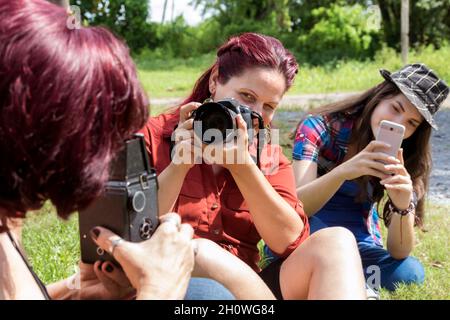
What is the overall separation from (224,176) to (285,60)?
0.44 meters

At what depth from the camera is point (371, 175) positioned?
2695 millimetres

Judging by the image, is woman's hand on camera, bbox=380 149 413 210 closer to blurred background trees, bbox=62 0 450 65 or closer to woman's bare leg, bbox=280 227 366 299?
woman's bare leg, bbox=280 227 366 299

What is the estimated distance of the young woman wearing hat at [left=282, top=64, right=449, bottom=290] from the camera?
276 cm

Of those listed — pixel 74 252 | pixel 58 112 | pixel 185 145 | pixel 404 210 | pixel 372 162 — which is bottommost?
pixel 74 252

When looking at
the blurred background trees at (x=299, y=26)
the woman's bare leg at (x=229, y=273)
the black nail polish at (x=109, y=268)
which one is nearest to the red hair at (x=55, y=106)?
the black nail polish at (x=109, y=268)

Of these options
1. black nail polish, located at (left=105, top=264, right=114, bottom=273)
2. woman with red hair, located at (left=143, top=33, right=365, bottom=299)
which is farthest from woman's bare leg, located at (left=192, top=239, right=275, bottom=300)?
black nail polish, located at (left=105, top=264, right=114, bottom=273)

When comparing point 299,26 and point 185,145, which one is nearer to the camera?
point 185,145

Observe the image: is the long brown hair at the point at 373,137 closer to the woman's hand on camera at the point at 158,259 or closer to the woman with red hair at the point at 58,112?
the woman's hand on camera at the point at 158,259

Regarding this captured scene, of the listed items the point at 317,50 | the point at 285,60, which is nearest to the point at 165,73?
the point at 317,50

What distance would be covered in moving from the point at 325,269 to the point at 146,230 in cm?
54

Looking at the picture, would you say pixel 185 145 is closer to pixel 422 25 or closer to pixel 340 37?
pixel 340 37

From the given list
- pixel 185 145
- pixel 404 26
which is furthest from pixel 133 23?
pixel 185 145

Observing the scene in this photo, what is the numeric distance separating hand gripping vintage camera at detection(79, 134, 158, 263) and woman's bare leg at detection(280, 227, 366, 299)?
1.62 feet

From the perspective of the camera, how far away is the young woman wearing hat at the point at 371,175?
109 inches
